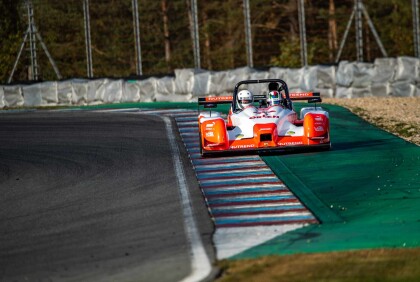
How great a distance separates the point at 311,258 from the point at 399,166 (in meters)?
6.13

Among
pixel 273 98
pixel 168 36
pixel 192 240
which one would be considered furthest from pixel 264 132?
pixel 168 36

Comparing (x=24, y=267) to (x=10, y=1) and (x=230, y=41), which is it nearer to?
(x=10, y=1)

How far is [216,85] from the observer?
28.8 m

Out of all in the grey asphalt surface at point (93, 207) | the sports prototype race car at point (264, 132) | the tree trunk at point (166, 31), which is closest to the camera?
the grey asphalt surface at point (93, 207)

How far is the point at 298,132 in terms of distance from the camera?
15.8 meters

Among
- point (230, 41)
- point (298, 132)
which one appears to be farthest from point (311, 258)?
point (230, 41)

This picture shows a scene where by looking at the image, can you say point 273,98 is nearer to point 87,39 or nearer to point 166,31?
point 87,39

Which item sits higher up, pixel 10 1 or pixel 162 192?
pixel 10 1

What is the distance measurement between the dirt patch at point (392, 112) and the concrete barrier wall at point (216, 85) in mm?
565

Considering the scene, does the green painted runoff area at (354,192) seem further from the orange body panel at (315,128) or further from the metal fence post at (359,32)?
the metal fence post at (359,32)

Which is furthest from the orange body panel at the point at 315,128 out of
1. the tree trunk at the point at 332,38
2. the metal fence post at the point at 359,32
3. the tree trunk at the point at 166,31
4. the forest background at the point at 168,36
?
the tree trunk at the point at 332,38

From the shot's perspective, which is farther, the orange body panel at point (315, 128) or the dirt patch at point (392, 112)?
the dirt patch at point (392, 112)

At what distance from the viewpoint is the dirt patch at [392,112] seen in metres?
19.6

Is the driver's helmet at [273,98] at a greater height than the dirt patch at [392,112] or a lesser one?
greater
